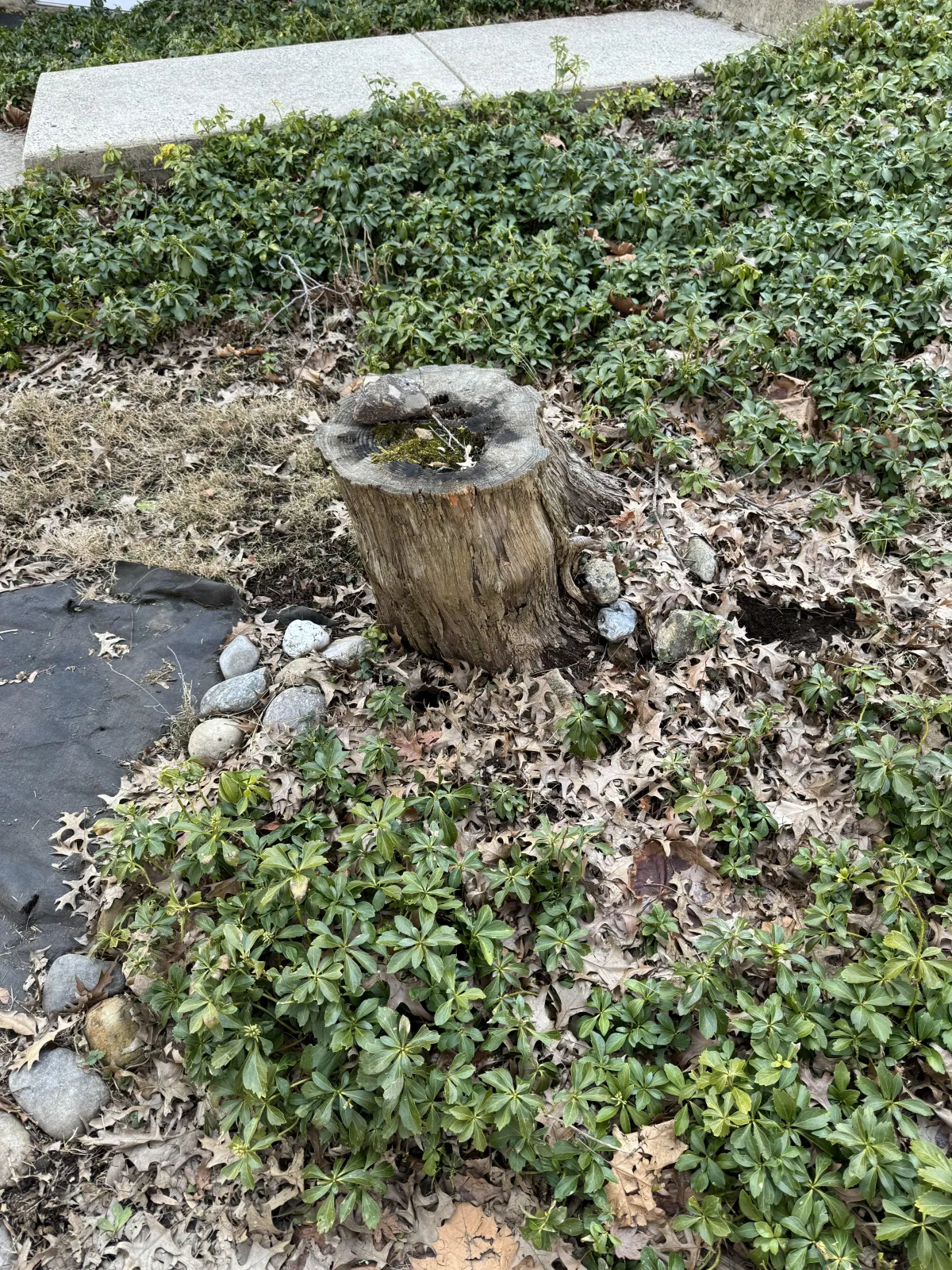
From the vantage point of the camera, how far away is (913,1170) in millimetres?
2178

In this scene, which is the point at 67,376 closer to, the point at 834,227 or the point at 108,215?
the point at 108,215

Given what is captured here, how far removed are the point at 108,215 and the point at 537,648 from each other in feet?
16.1

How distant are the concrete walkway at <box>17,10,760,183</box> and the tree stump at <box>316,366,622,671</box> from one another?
13.9 ft

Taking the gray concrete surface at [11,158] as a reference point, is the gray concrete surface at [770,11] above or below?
above

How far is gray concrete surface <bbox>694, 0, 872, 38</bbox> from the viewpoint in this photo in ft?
22.9

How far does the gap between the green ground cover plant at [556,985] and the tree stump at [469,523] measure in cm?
70

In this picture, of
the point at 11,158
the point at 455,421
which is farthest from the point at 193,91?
the point at 455,421

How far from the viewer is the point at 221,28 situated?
29.1 feet

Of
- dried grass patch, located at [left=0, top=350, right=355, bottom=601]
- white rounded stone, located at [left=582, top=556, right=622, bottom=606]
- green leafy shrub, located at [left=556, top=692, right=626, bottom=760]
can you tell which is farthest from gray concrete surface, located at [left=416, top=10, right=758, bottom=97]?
green leafy shrub, located at [left=556, top=692, right=626, bottom=760]

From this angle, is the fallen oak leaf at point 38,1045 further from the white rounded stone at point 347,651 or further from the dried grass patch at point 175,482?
the dried grass patch at point 175,482

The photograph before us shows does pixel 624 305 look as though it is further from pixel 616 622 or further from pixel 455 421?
pixel 616 622

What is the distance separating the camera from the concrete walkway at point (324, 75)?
6316mm

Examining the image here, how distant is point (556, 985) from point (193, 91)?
734 cm

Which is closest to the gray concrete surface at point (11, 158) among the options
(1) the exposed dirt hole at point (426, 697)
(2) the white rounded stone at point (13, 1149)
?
(1) the exposed dirt hole at point (426, 697)
